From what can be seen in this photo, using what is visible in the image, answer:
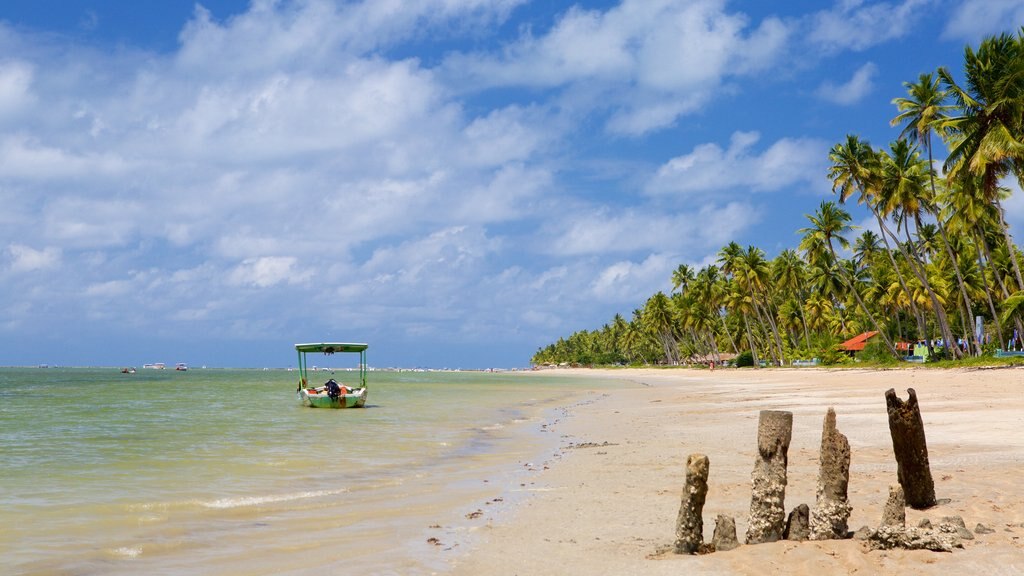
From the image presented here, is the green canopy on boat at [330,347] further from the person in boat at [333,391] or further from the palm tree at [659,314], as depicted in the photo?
the palm tree at [659,314]

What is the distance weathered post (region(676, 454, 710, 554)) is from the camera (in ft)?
21.7

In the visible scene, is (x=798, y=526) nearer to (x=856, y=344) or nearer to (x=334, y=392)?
(x=334, y=392)

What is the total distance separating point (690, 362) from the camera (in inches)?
5148

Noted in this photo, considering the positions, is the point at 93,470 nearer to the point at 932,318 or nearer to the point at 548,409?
the point at 548,409

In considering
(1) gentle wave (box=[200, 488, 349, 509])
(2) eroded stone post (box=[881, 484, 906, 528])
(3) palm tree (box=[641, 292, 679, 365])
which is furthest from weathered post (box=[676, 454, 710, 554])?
(3) palm tree (box=[641, 292, 679, 365])

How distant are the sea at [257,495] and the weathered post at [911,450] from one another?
15.3ft

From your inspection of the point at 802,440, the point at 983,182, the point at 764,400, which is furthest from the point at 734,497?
the point at 983,182

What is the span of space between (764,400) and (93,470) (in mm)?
22837

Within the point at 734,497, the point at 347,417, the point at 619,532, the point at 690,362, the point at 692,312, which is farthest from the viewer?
the point at 690,362

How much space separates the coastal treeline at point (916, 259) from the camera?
3419 cm

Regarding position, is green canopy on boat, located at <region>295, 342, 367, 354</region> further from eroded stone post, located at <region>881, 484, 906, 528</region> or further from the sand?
eroded stone post, located at <region>881, 484, 906, 528</region>

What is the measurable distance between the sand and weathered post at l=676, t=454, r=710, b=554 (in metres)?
0.21

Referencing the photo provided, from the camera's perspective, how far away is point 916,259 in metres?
50.6

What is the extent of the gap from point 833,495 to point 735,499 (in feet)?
8.88
